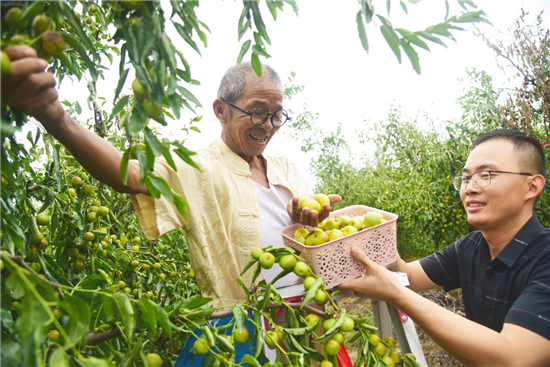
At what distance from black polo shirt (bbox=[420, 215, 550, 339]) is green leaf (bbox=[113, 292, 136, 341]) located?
128cm

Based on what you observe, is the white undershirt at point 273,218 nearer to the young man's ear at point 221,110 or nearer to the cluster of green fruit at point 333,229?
the cluster of green fruit at point 333,229

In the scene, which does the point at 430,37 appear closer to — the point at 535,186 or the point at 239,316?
the point at 239,316

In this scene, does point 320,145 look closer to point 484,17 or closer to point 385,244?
point 385,244

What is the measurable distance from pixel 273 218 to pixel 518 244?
41.2 inches

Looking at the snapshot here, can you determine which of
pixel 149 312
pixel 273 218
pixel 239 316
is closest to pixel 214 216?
pixel 273 218

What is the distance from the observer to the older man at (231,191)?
1514 mm

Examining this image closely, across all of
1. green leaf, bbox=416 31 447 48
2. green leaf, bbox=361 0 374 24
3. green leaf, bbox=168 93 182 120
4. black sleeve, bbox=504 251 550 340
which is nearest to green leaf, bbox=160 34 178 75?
green leaf, bbox=168 93 182 120

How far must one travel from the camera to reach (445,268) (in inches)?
79.4

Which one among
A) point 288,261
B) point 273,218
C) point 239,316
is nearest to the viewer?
point 239,316

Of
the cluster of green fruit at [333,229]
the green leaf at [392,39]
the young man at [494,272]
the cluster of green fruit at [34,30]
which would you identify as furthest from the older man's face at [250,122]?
the cluster of green fruit at [34,30]

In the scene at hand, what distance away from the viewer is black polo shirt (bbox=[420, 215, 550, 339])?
1383 mm

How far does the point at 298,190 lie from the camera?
6.98 ft

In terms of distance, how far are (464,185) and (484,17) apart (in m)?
1.08

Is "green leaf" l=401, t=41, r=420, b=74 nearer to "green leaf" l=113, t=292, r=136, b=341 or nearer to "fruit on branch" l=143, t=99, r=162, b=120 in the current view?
"fruit on branch" l=143, t=99, r=162, b=120
